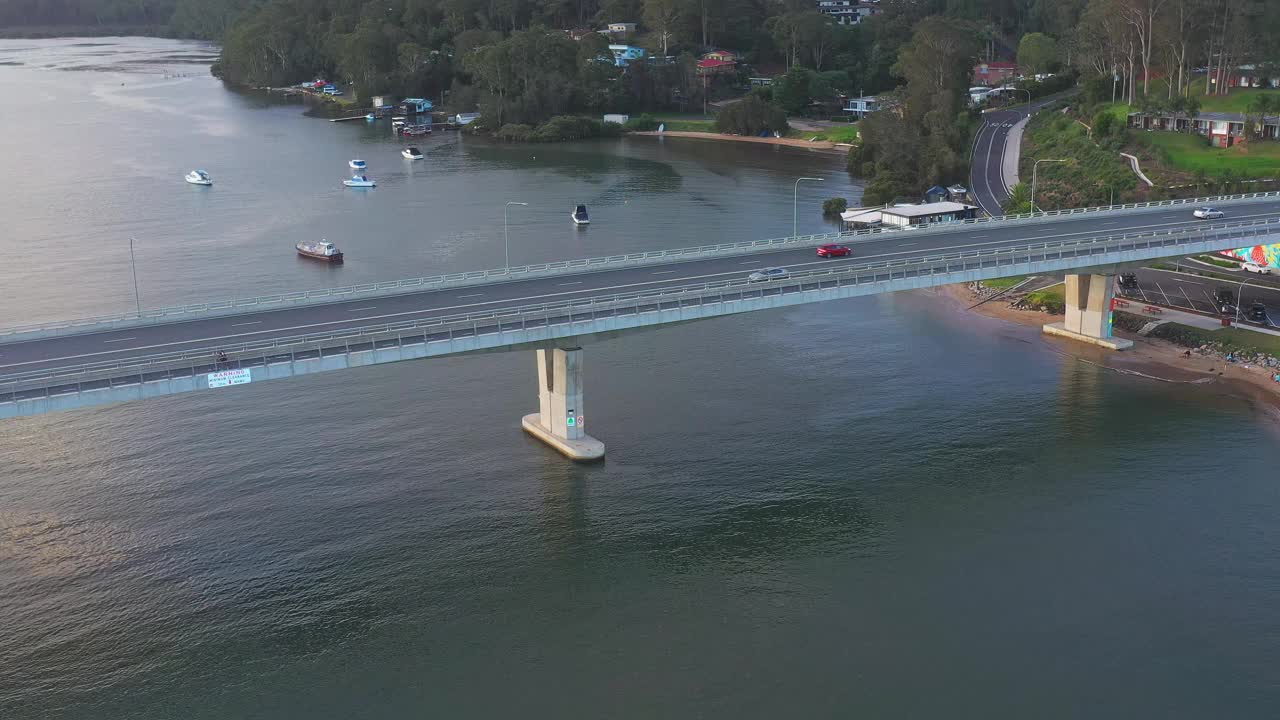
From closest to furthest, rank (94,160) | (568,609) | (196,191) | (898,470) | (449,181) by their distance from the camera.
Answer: (568,609), (898,470), (196,191), (449,181), (94,160)

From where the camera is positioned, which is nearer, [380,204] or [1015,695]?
[1015,695]

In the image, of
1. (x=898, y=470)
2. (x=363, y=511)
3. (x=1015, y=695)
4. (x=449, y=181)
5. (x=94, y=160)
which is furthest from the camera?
(x=94, y=160)

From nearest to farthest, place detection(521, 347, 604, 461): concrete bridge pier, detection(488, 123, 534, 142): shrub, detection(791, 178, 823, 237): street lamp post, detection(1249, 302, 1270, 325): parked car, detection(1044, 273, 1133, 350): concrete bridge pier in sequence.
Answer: detection(521, 347, 604, 461): concrete bridge pier
detection(1044, 273, 1133, 350): concrete bridge pier
detection(1249, 302, 1270, 325): parked car
detection(791, 178, 823, 237): street lamp post
detection(488, 123, 534, 142): shrub

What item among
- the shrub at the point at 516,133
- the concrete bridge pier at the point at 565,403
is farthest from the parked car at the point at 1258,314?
the shrub at the point at 516,133

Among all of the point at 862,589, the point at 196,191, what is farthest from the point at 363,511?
the point at 196,191

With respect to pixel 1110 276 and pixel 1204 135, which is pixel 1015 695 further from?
pixel 1204 135

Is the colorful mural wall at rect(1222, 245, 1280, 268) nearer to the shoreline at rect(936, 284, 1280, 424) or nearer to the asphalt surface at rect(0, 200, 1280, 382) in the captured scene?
the asphalt surface at rect(0, 200, 1280, 382)

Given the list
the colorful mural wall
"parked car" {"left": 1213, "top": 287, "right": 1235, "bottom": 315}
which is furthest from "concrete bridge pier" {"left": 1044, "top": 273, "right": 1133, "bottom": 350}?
the colorful mural wall
